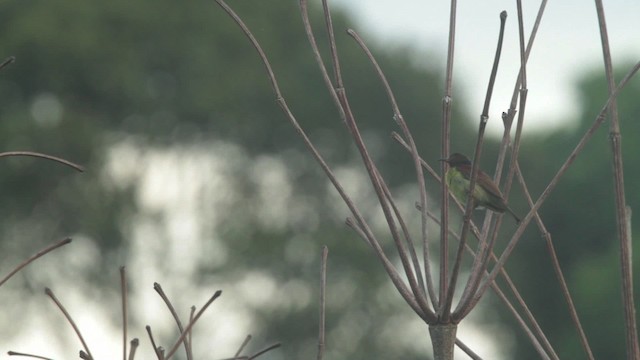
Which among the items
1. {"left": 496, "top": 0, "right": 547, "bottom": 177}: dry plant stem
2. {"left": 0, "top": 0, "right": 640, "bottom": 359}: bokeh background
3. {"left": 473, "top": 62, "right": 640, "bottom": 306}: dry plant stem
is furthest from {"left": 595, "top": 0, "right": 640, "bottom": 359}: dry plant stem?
{"left": 0, "top": 0, "right": 640, "bottom": 359}: bokeh background

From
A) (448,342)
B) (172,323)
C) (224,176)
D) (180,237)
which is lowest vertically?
(448,342)

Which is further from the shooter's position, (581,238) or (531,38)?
(581,238)

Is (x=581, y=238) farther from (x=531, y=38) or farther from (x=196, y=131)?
(x=531, y=38)

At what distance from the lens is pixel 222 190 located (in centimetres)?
2331

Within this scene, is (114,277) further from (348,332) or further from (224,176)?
(348,332)

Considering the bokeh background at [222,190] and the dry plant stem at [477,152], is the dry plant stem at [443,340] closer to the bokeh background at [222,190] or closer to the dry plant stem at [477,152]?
the dry plant stem at [477,152]

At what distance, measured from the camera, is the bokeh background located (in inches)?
870

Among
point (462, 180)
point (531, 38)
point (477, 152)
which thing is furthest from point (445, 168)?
point (462, 180)

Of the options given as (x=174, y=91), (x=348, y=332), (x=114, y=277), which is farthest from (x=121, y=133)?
(x=348, y=332)

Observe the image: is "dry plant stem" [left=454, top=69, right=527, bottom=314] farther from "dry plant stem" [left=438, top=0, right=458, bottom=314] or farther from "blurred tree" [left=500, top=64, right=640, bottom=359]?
"blurred tree" [left=500, top=64, right=640, bottom=359]

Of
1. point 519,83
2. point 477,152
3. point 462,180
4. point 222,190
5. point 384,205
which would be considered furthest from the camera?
point 222,190

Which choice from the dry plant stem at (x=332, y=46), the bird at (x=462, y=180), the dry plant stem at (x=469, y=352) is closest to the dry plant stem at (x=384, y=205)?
the dry plant stem at (x=332, y=46)

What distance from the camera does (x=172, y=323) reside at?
21125mm

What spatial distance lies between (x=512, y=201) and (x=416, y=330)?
14.1 feet
